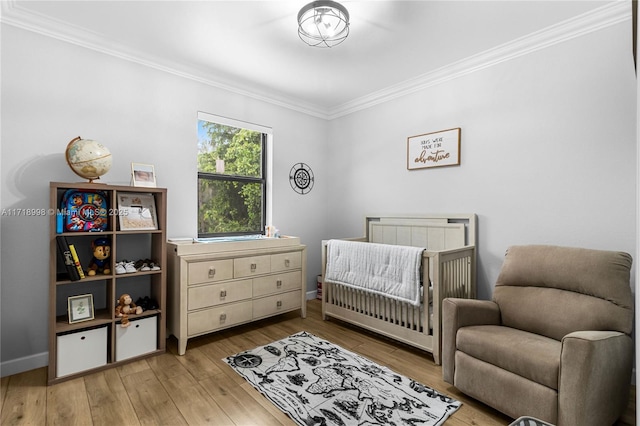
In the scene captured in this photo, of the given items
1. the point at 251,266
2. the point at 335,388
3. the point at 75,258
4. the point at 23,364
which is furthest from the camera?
the point at 251,266

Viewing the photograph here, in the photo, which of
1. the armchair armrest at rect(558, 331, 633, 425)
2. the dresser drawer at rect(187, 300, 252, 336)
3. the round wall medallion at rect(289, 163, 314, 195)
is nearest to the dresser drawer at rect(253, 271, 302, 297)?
the dresser drawer at rect(187, 300, 252, 336)

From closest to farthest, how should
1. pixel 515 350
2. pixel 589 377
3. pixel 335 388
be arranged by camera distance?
pixel 589 377
pixel 515 350
pixel 335 388

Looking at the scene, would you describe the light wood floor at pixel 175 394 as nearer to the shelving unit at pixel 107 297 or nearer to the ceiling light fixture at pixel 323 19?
the shelving unit at pixel 107 297

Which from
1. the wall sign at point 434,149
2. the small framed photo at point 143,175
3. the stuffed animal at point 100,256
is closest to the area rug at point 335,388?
the stuffed animal at point 100,256

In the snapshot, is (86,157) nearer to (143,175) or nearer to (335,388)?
(143,175)

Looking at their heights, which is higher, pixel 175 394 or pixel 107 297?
pixel 107 297

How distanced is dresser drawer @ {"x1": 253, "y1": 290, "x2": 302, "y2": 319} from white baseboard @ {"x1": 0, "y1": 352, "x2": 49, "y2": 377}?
158 centimetres

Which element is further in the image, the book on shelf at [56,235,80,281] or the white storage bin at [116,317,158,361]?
the white storage bin at [116,317,158,361]

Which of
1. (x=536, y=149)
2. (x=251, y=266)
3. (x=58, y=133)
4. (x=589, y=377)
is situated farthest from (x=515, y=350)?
(x=58, y=133)

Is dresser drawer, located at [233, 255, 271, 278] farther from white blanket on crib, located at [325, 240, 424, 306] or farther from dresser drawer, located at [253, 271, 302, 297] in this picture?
white blanket on crib, located at [325, 240, 424, 306]

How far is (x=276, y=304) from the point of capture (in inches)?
124

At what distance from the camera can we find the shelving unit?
2107mm

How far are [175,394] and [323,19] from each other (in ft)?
8.47

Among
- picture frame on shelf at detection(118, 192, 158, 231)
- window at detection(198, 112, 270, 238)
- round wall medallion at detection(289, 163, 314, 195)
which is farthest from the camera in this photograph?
round wall medallion at detection(289, 163, 314, 195)
